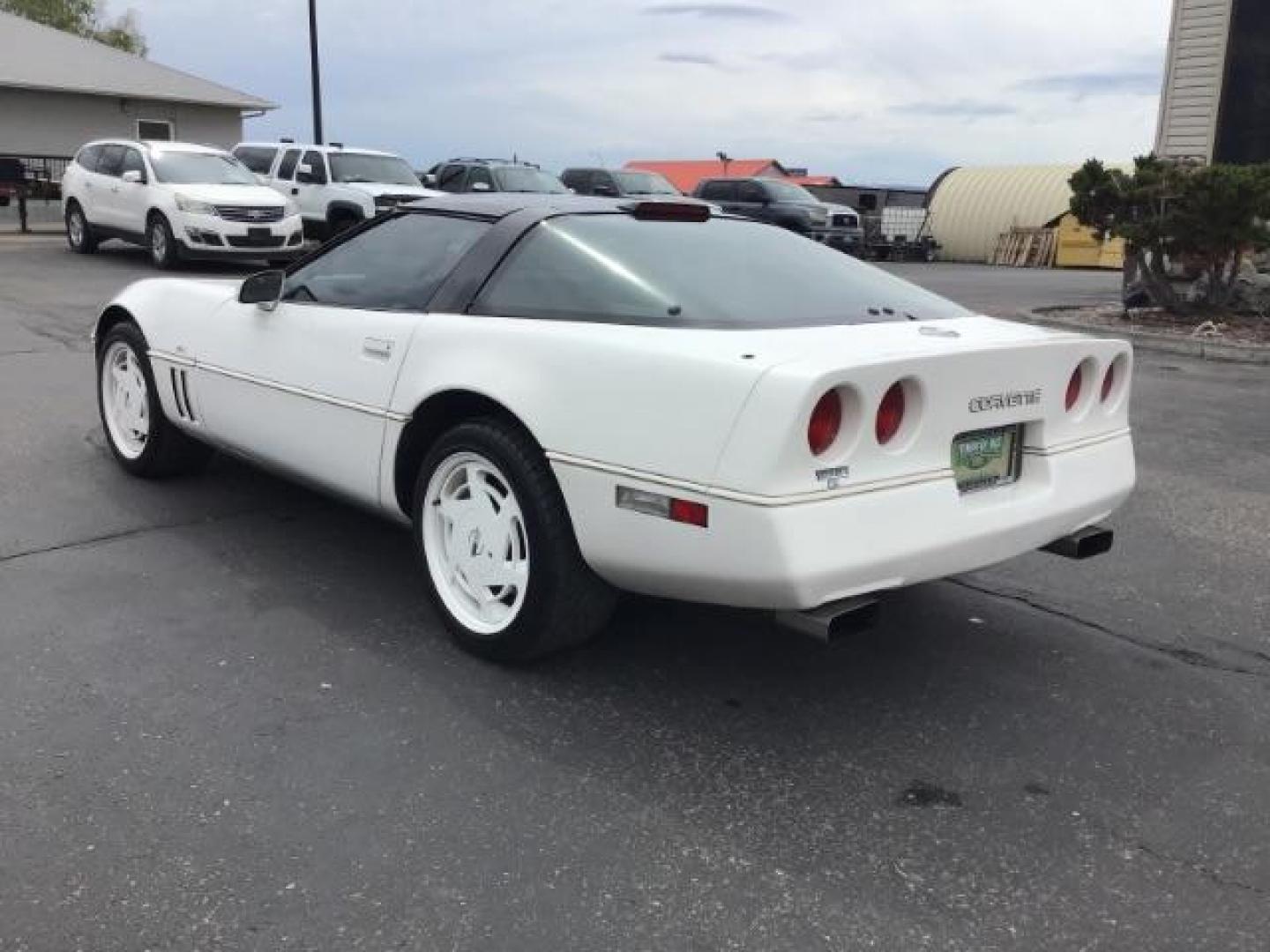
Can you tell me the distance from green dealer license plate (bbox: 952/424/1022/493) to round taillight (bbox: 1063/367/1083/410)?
0.28 metres

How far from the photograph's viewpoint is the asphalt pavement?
250cm

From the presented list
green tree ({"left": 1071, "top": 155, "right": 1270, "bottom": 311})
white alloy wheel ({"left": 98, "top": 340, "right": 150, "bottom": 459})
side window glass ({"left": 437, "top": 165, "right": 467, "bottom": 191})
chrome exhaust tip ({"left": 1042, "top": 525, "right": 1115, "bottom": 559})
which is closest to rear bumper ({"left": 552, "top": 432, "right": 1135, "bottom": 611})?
chrome exhaust tip ({"left": 1042, "top": 525, "right": 1115, "bottom": 559})

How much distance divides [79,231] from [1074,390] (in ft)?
57.9

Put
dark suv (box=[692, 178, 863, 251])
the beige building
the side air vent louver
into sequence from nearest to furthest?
the side air vent louver < dark suv (box=[692, 178, 863, 251]) < the beige building

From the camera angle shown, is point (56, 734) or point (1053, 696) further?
point (1053, 696)

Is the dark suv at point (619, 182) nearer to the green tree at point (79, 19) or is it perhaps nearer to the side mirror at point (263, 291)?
the side mirror at point (263, 291)

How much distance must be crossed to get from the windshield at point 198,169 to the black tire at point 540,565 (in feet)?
46.8

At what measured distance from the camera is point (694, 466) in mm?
3010

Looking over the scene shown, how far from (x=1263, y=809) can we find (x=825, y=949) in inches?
53.4

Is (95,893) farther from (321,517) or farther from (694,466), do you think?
(321,517)

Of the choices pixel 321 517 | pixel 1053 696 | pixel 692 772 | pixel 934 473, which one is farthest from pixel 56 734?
pixel 1053 696

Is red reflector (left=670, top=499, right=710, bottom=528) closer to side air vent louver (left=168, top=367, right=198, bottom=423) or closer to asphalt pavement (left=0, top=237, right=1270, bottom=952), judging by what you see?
asphalt pavement (left=0, top=237, right=1270, bottom=952)

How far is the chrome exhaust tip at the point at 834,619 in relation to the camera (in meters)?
3.04

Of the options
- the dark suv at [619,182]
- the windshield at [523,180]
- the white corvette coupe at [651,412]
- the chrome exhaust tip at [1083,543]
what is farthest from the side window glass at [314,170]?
the chrome exhaust tip at [1083,543]
